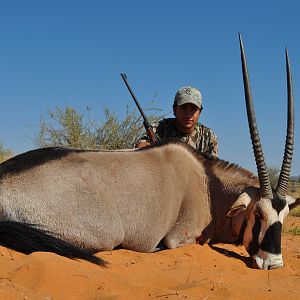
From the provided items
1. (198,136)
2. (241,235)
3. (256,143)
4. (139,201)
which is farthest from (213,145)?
(139,201)

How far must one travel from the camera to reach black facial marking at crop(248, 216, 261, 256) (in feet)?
16.6

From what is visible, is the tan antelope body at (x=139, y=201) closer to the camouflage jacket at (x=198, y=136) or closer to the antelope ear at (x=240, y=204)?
the antelope ear at (x=240, y=204)

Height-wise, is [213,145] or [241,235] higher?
[213,145]

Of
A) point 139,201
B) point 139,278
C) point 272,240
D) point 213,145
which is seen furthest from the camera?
point 213,145

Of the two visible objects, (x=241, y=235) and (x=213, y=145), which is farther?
(x=213, y=145)

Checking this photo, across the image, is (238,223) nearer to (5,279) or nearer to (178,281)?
(178,281)

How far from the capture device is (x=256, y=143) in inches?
212

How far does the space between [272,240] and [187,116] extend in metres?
2.89

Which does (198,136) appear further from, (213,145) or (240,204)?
(240,204)

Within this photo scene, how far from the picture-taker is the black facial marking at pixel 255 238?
5.05 m

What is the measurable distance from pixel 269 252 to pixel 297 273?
12.3 inches

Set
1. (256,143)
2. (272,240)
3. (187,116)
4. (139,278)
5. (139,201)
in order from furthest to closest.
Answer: (187,116)
(256,143)
(139,201)
(272,240)
(139,278)

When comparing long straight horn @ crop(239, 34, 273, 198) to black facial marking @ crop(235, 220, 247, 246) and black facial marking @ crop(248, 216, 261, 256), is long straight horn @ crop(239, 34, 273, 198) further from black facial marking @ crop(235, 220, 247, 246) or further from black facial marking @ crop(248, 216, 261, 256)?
black facial marking @ crop(235, 220, 247, 246)

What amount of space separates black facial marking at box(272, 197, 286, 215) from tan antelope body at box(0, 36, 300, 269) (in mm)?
10
